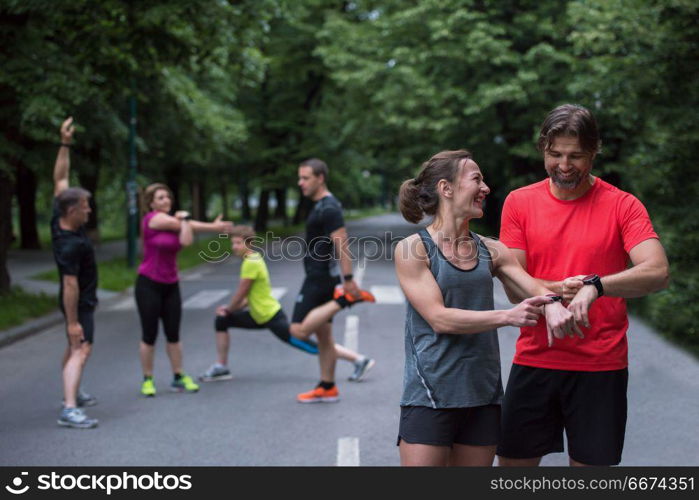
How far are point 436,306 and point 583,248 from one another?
2.06 ft

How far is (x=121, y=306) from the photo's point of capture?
14867 mm

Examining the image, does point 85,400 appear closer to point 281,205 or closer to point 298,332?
point 298,332

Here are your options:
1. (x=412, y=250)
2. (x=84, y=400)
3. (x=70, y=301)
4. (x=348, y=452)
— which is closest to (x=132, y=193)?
(x=84, y=400)

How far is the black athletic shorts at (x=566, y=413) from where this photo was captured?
11.0ft

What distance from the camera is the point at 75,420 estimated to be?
6559 mm

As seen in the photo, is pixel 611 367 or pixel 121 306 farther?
pixel 121 306

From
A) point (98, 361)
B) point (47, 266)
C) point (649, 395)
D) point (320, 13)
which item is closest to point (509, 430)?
point (649, 395)

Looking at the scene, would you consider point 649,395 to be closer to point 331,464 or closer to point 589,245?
point 331,464

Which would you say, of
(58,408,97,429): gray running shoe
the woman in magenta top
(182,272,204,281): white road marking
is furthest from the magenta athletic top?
(182,272,204,281): white road marking

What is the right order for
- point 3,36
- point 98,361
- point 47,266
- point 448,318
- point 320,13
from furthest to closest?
point 320,13 < point 47,266 < point 3,36 < point 98,361 < point 448,318

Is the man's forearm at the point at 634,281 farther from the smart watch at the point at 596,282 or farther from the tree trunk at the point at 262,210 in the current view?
the tree trunk at the point at 262,210

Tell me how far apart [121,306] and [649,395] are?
9791mm

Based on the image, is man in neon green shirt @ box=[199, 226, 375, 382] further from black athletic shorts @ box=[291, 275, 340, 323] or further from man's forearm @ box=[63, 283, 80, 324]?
man's forearm @ box=[63, 283, 80, 324]

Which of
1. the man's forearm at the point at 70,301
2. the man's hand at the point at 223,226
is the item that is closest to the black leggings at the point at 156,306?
the man's forearm at the point at 70,301
